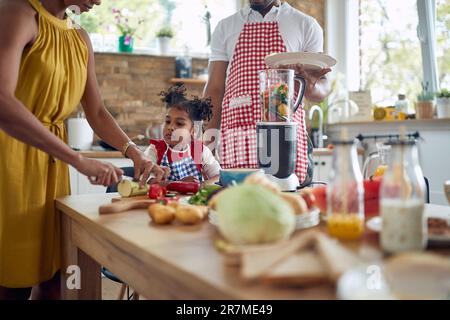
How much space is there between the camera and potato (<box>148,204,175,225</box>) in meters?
0.89

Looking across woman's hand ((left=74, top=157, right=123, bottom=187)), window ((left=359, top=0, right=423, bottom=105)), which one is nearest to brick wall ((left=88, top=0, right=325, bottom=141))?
window ((left=359, top=0, right=423, bottom=105))

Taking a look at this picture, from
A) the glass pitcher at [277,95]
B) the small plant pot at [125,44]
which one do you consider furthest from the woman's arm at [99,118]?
the small plant pot at [125,44]

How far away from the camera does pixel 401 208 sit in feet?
2.06

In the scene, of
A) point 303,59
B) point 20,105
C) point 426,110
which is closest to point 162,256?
point 20,105

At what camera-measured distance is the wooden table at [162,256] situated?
53cm

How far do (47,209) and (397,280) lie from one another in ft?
3.28

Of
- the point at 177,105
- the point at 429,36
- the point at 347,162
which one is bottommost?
the point at 347,162

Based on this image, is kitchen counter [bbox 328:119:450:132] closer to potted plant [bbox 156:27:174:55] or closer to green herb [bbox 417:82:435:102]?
green herb [bbox 417:82:435:102]

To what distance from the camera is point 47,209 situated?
1.25 m

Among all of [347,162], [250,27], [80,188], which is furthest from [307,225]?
[80,188]

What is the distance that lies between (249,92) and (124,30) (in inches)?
90.5

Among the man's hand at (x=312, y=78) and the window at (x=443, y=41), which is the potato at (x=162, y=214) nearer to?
the man's hand at (x=312, y=78)

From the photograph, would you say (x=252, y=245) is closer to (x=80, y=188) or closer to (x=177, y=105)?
(x=177, y=105)

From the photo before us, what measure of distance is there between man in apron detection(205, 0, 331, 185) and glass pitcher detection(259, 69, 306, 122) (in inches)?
16.3
